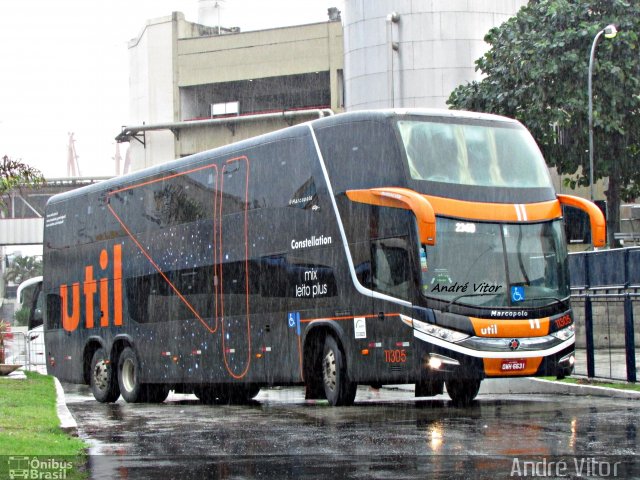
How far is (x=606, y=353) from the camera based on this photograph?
848 inches

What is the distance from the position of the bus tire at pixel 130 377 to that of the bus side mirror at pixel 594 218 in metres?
9.31

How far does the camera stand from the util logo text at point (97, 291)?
24.7 m

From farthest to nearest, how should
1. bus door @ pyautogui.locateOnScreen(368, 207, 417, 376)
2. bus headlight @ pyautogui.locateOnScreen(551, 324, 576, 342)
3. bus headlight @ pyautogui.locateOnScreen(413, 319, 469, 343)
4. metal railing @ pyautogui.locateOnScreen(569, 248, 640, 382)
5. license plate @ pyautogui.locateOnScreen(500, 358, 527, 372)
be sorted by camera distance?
metal railing @ pyautogui.locateOnScreen(569, 248, 640, 382) → bus headlight @ pyautogui.locateOnScreen(551, 324, 576, 342) → bus door @ pyautogui.locateOnScreen(368, 207, 417, 376) → license plate @ pyautogui.locateOnScreen(500, 358, 527, 372) → bus headlight @ pyautogui.locateOnScreen(413, 319, 469, 343)

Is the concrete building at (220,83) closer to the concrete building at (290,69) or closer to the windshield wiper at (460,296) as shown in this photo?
the concrete building at (290,69)

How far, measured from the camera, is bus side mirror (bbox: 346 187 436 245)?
1639 cm

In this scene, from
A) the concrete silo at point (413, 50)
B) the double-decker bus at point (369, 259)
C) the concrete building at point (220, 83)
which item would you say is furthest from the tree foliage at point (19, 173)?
the concrete building at point (220, 83)

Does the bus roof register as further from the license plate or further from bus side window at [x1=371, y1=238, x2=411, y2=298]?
the license plate

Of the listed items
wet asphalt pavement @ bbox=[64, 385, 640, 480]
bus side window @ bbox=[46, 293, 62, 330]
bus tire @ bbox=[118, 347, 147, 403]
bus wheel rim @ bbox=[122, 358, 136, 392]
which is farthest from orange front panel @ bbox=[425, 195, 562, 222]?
bus side window @ bbox=[46, 293, 62, 330]

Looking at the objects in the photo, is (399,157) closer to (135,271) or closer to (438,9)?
(135,271)

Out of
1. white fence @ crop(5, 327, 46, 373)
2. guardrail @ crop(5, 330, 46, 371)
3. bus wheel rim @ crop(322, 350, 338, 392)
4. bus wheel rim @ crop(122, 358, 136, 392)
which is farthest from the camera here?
guardrail @ crop(5, 330, 46, 371)

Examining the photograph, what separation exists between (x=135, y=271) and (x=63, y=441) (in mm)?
11648

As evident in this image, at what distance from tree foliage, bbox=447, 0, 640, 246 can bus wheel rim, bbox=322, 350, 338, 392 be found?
2275 cm

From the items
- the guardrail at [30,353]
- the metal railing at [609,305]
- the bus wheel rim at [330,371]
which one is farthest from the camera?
the guardrail at [30,353]

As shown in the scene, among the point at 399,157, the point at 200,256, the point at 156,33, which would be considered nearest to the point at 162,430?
the point at 399,157
